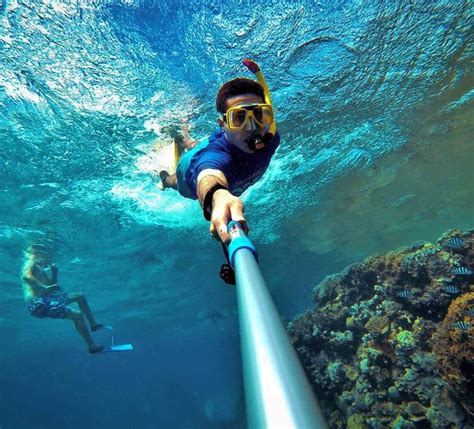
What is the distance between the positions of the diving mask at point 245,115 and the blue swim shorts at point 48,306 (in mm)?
12698

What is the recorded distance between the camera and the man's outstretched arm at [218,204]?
2.23m

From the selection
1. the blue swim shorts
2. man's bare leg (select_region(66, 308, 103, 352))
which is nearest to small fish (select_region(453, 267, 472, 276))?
man's bare leg (select_region(66, 308, 103, 352))

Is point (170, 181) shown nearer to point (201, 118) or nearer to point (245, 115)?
point (201, 118)

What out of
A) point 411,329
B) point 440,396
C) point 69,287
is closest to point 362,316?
point 411,329

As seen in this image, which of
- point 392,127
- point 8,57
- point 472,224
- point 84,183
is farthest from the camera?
point 472,224

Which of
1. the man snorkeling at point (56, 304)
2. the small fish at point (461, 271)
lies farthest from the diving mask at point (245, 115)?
the man snorkeling at point (56, 304)

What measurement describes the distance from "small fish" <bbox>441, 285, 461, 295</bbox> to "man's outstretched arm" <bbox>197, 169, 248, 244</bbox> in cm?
720

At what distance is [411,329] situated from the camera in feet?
27.0

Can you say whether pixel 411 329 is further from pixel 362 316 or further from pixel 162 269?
pixel 162 269

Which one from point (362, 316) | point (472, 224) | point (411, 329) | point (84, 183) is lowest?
point (411, 329)

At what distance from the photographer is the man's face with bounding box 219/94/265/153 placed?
13.2 feet

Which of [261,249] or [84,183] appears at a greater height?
[261,249]

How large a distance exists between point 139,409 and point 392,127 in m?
99.3

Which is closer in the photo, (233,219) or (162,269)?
(233,219)
